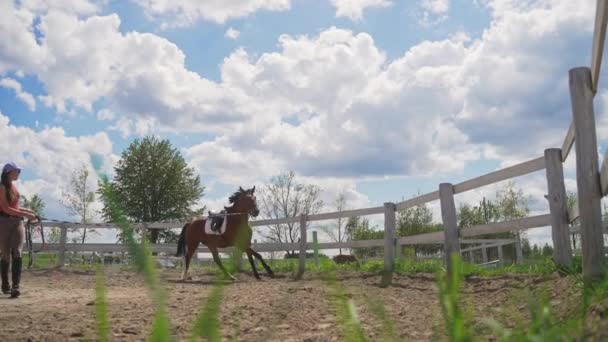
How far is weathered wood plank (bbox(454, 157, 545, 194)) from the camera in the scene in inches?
257

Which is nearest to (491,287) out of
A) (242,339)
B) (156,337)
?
(242,339)

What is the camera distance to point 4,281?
7.59 metres

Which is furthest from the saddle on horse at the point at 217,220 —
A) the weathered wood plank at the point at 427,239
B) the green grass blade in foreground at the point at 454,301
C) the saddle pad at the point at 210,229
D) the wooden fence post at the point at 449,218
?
the green grass blade in foreground at the point at 454,301

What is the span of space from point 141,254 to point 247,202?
10848mm

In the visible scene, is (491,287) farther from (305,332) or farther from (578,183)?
(305,332)

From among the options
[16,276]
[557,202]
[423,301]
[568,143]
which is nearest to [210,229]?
[16,276]

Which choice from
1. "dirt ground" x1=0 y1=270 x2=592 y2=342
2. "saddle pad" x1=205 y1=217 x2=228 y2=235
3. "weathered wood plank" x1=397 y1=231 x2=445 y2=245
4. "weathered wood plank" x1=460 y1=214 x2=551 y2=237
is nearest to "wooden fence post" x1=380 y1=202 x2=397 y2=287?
"weathered wood plank" x1=397 y1=231 x2=445 y2=245

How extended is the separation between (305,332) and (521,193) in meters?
30.1

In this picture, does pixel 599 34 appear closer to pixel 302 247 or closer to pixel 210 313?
pixel 210 313

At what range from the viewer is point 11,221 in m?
7.33

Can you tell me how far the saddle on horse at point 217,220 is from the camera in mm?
11586

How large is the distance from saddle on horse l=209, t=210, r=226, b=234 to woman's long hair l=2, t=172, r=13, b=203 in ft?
15.5

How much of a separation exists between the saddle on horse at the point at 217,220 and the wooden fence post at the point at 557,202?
6852 millimetres

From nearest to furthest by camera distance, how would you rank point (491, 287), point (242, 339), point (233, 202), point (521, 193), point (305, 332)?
point (242, 339) < point (305, 332) < point (491, 287) < point (233, 202) < point (521, 193)
